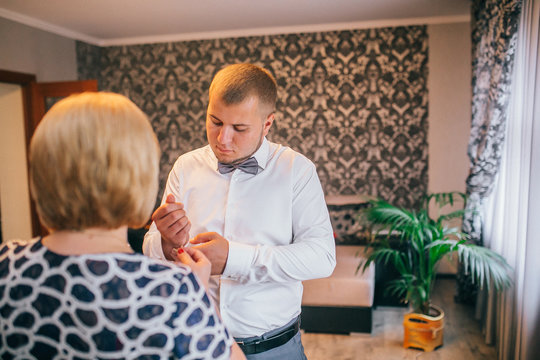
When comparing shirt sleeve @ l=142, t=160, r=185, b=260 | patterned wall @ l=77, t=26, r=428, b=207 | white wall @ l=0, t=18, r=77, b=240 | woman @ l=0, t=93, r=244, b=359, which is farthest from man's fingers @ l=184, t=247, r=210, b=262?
white wall @ l=0, t=18, r=77, b=240

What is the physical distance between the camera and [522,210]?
2557 millimetres

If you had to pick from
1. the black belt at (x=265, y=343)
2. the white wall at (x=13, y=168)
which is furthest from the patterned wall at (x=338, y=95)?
the black belt at (x=265, y=343)

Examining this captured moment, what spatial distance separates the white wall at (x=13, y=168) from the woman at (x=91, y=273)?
15.1ft

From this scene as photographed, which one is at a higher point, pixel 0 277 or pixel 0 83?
pixel 0 83

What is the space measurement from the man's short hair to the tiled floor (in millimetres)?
2411

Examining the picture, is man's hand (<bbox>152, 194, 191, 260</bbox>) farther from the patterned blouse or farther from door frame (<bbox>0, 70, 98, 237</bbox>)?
door frame (<bbox>0, 70, 98, 237</bbox>)

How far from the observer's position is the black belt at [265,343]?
1.15 m

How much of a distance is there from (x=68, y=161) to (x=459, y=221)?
15.1 feet

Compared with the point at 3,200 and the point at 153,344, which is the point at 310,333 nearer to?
the point at 153,344

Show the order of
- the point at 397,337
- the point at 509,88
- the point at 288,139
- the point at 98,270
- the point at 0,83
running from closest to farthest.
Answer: the point at 98,270, the point at 509,88, the point at 397,337, the point at 0,83, the point at 288,139

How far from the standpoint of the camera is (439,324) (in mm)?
3076

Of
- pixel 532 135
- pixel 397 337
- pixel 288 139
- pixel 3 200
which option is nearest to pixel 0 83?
pixel 3 200

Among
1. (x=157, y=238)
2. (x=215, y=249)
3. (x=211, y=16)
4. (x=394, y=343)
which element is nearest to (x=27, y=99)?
(x=211, y=16)

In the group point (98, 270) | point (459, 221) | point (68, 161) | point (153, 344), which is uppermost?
point (68, 161)
